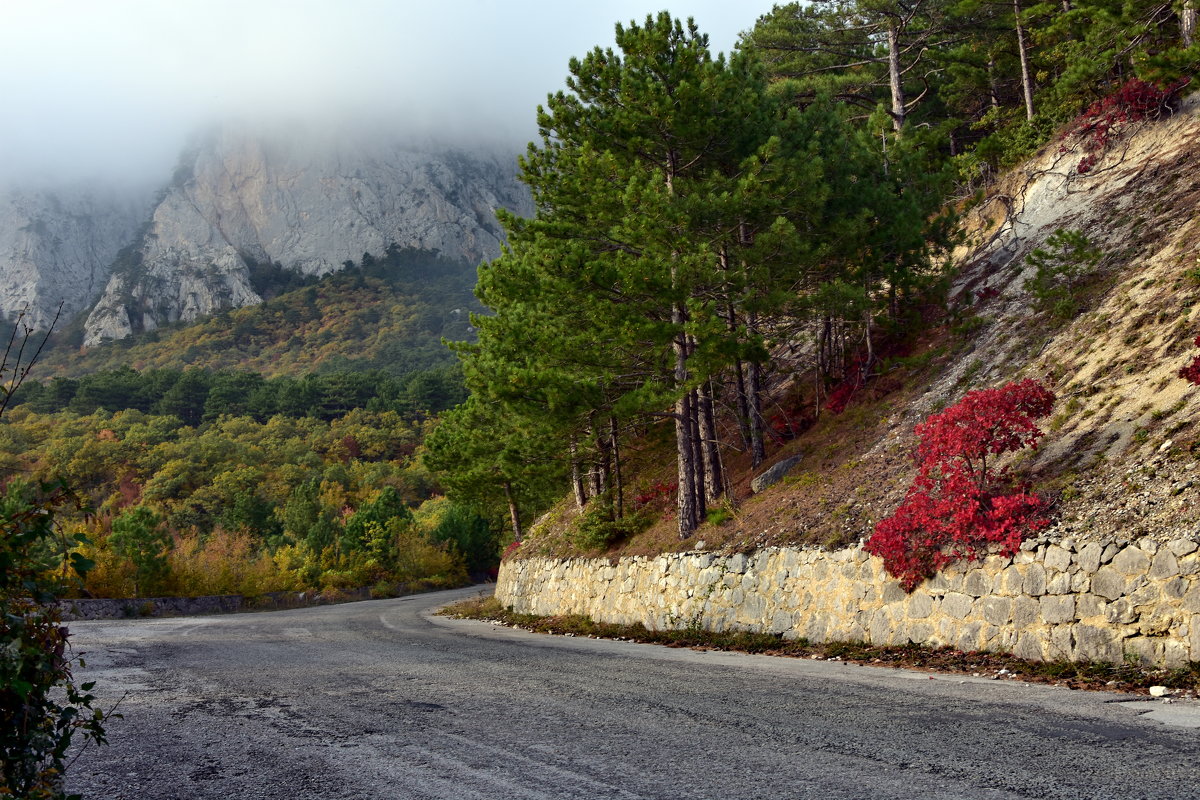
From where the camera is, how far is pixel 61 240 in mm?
117375

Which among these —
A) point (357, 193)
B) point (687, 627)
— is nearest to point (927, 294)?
point (687, 627)

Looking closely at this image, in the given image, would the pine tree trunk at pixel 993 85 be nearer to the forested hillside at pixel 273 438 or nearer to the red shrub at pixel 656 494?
the red shrub at pixel 656 494

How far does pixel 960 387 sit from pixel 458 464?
1843 cm

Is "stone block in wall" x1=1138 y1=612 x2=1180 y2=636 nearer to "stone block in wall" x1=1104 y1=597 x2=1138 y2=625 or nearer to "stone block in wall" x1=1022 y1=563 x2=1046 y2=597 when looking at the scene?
"stone block in wall" x1=1104 y1=597 x2=1138 y2=625

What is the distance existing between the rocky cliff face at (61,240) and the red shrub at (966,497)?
121 metres

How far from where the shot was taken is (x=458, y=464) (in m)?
27.7

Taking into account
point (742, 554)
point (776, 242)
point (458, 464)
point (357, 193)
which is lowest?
point (742, 554)

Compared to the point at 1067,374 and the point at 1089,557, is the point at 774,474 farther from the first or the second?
the point at 1089,557

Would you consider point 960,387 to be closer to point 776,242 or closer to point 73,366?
point 776,242

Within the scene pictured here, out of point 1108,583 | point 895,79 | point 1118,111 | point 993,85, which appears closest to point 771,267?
point 1108,583

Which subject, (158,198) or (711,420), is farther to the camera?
(158,198)

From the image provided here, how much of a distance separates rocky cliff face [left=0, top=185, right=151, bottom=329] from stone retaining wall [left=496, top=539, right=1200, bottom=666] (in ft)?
382

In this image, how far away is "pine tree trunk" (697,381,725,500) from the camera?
16.0 m

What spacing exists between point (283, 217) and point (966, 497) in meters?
123
